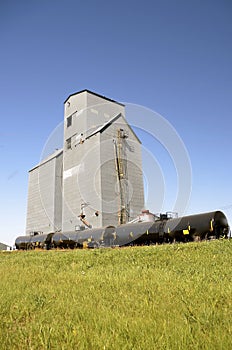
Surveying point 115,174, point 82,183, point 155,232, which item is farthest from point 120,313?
point 82,183

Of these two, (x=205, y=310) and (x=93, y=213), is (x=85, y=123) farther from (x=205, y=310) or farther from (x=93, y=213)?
(x=205, y=310)

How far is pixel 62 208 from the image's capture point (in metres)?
37.0

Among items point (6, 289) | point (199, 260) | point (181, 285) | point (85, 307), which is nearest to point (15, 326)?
point (85, 307)

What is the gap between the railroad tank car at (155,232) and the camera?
55.7ft

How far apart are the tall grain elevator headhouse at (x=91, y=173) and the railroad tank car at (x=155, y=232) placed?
5.05 m

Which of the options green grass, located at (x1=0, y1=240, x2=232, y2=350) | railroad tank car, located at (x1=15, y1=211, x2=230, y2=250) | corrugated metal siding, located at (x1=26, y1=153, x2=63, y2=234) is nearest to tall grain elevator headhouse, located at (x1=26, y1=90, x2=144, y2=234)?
corrugated metal siding, located at (x1=26, y1=153, x2=63, y2=234)

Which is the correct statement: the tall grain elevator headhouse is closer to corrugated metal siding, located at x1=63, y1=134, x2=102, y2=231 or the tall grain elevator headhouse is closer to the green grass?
corrugated metal siding, located at x1=63, y1=134, x2=102, y2=231

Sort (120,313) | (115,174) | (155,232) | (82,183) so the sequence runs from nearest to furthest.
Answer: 1. (120,313)
2. (155,232)
3. (115,174)
4. (82,183)

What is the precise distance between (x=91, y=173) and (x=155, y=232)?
1471 centimetres

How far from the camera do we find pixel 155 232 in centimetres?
1920

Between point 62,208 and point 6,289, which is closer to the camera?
point 6,289

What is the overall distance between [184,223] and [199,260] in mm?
8370

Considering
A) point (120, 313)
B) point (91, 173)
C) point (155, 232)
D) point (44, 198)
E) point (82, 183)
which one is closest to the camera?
point (120, 313)

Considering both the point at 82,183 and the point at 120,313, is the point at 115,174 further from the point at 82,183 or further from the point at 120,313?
the point at 120,313
